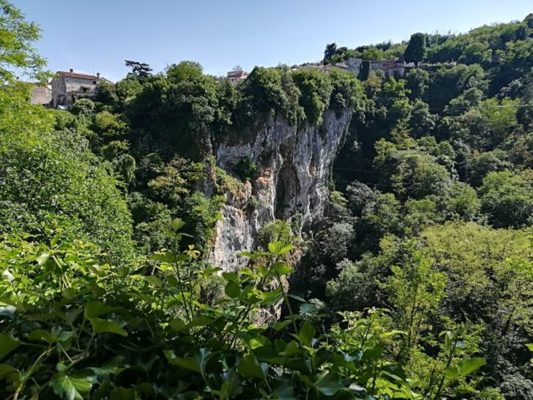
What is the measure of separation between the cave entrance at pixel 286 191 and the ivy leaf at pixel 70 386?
84.7ft

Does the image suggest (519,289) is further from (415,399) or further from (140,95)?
(140,95)

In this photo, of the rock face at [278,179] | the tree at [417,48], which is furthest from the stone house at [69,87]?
the tree at [417,48]

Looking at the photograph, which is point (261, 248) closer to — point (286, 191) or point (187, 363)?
point (286, 191)

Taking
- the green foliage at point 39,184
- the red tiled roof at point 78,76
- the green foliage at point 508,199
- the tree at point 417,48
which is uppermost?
the tree at point 417,48

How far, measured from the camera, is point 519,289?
14.7 meters

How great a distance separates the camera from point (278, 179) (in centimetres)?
2655

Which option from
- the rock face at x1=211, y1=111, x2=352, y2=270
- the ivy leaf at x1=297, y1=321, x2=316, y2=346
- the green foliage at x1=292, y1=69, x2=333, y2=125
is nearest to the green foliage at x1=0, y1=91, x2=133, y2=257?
the rock face at x1=211, y1=111, x2=352, y2=270

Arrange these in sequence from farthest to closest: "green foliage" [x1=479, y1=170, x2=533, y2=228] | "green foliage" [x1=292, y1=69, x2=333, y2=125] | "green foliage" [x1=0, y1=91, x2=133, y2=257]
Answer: "green foliage" [x1=479, y1=170, x2=533, y2=228], "green foliage" [x1=292, y1=69, x2=333, y2=125], "green foliage" [x1=0, y1=91, x2=133, y2=257]

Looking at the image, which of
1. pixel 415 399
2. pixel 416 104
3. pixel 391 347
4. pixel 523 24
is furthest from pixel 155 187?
pixel 523 24

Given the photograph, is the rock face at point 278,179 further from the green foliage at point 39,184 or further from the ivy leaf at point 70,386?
the ivy leaf at point 70,386

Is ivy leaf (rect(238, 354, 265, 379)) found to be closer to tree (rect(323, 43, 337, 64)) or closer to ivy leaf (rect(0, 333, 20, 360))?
ivy leaf (rect(0, 333, 20, 360))

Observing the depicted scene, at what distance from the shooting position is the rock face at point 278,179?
63.2 ft

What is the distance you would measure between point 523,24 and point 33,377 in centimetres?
6954

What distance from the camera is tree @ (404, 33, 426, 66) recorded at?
55216 mm
